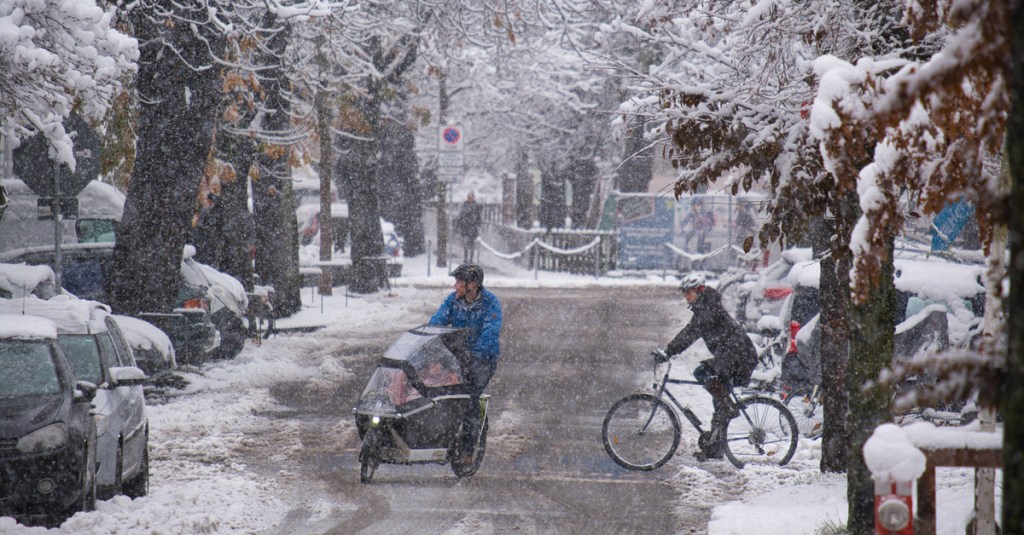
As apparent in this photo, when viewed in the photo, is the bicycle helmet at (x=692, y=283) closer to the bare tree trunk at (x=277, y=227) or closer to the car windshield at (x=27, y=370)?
the car windshield at (x=27, y=370)

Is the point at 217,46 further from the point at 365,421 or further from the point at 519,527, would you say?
the point at 519,527

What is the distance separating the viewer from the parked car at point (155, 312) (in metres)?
15.2

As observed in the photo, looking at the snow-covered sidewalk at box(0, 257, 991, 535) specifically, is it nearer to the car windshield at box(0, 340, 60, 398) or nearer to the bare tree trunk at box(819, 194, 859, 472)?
the bare tree trunk at box(819, 194, 859, 472)

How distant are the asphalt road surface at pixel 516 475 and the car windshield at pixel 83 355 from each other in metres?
1.70

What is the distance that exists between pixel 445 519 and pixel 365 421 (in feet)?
4.30

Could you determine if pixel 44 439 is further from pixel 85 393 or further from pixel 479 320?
pixel 479 320

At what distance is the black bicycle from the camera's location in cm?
1048

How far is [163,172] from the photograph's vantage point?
15023mm

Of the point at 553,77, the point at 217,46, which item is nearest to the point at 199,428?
the point at 217,46

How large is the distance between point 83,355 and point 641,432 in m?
4.75

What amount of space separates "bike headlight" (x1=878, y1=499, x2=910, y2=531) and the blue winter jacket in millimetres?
5805

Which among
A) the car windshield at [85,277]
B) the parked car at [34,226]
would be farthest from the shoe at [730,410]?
the parked car at [34,226]

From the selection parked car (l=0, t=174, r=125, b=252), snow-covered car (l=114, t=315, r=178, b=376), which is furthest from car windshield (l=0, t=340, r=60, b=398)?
parked car (l=0, t=174, r=125, b=252)

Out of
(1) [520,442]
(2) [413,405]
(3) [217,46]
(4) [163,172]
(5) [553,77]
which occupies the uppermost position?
(5) [553,77]
